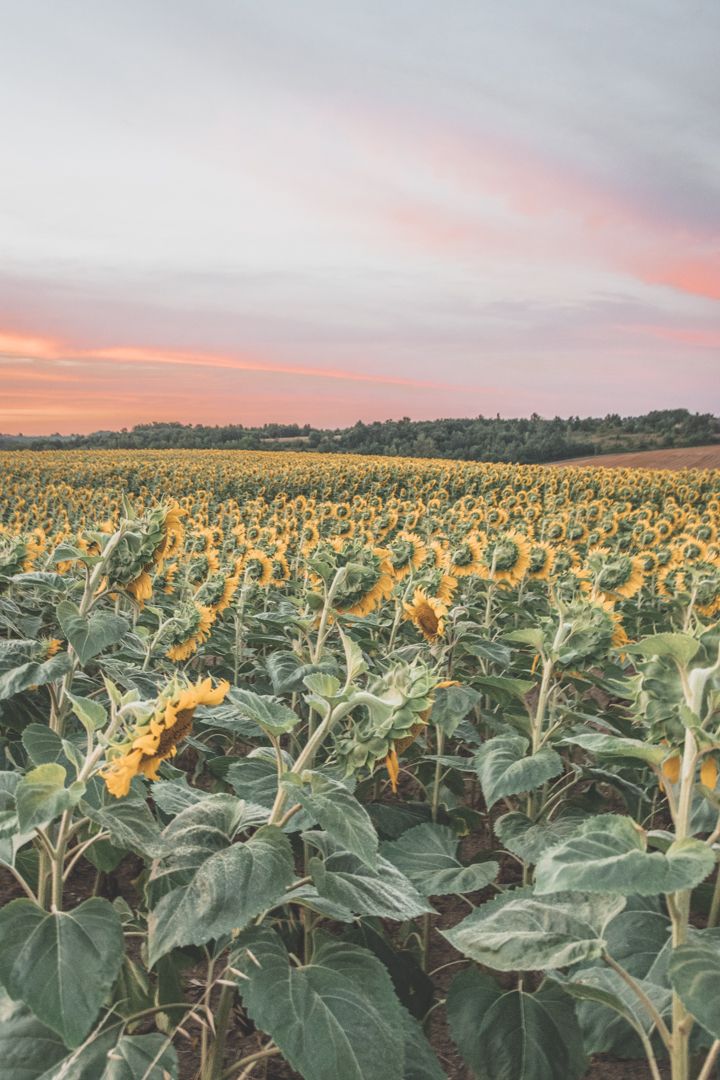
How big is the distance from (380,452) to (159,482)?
104 ft

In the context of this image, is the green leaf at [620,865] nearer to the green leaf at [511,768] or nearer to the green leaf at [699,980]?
the green leaf at [699,980]

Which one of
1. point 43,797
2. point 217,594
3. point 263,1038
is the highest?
point 43,797

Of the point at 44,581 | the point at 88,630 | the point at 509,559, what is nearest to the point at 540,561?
the point at 509,559

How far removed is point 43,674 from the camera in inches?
127

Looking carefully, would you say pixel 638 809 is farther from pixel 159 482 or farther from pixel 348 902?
pixel 159 482

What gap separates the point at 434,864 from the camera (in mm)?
2795

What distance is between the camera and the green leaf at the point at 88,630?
10.2 ft

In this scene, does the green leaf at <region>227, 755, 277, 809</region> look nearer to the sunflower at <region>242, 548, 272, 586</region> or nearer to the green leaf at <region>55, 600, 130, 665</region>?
the green leaf at <region>55, 600, 130, 665</region>

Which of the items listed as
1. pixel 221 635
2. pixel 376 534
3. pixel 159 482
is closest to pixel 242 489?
pixel 159 482

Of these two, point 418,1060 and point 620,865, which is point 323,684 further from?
point 418,1060

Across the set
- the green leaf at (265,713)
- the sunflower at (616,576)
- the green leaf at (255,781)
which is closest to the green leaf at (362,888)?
the green leaf at (265,713)

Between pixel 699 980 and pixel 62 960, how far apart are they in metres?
→ 1.25

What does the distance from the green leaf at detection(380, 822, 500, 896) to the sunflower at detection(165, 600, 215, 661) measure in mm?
1732

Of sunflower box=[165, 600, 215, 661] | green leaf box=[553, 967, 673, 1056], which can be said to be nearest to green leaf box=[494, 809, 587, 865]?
green leaf box=[553, 967, 673, 1056]
